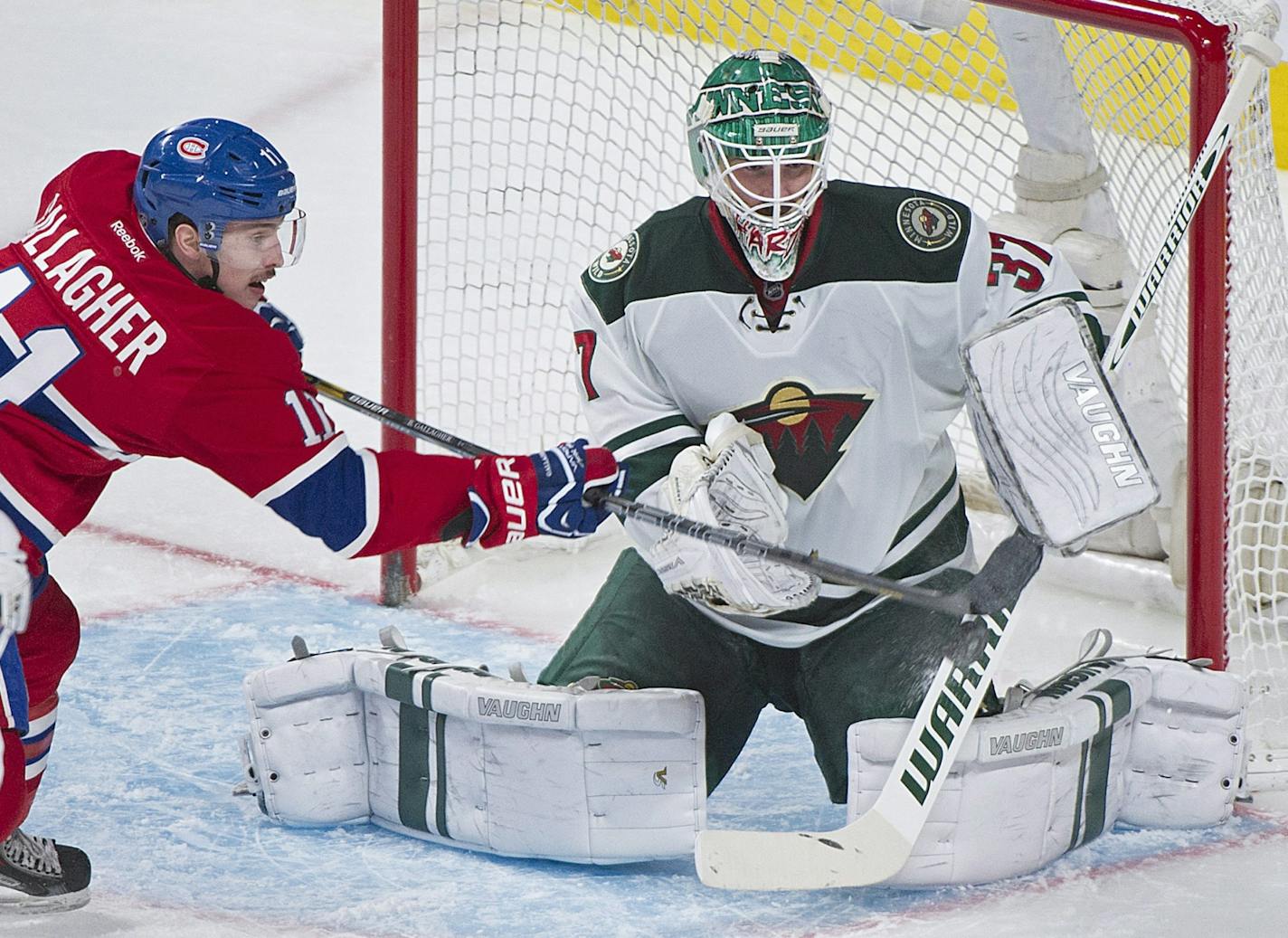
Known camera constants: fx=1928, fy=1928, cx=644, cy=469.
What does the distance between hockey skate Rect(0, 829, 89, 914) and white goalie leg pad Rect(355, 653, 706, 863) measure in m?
0.46

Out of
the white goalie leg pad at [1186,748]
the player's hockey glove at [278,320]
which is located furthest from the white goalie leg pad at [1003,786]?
the player's hockey glove at [278,320]

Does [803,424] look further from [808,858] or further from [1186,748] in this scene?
[1186,748]

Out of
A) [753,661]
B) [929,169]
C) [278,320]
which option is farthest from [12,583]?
[929,169]

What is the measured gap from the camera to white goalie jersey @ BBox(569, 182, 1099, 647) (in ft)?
7.86

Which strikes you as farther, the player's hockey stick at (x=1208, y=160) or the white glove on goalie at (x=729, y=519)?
the player's hockey stick at (x=1208, y=160)

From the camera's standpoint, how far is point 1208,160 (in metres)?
2.51

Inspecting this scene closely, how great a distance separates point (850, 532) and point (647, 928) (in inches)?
22.7

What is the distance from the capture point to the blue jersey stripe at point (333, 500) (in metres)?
2.15

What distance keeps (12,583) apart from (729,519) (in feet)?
2.70

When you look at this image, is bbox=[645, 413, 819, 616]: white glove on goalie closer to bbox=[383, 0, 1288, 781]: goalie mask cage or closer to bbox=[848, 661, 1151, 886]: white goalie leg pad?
bbox=[848, 661, 1151, 886]: white goalie leg pad

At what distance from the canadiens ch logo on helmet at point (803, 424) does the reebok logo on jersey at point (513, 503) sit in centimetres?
35

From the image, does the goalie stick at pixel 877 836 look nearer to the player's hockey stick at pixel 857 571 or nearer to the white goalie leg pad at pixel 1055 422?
the player's hockey stick at pixel 857 571

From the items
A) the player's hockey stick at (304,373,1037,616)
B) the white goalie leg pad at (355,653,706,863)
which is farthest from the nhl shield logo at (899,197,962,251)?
the white goalie leg pad at (355,653,706,863)

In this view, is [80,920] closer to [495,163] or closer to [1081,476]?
[1081,476]
